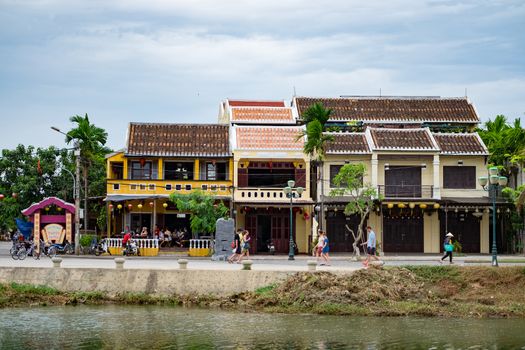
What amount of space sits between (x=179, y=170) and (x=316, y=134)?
7965mm

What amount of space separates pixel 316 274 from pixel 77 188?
1854 cm

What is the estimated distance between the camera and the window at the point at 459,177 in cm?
4969

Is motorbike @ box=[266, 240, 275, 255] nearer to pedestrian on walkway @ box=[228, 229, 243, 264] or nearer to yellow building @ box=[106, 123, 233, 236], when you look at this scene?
yellow building @ box=[106, 123, 233, 236]

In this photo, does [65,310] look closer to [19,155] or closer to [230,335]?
[230,335]

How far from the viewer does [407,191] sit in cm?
4894

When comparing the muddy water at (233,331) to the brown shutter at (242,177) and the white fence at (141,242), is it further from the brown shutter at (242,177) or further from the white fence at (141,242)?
the brown shutter at (242,177)

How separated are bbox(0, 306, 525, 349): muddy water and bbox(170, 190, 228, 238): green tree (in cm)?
1540

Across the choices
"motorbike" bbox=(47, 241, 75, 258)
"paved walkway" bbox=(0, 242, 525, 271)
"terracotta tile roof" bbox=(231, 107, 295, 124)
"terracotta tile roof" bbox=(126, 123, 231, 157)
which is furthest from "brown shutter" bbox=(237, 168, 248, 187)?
"motorbike" bbox=(47, 241, 75, 258)

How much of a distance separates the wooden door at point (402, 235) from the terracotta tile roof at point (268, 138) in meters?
6.70

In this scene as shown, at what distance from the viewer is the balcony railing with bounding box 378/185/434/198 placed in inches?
1919

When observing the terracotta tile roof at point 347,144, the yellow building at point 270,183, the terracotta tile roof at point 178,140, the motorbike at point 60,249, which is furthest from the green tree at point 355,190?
the motorbike at point 60,249

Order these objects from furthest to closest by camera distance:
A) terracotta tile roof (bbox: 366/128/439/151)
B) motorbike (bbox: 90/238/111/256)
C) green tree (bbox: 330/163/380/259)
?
1. terracotta tile roof (bbox: 366/128/439/151)
2. green tree (bbox: 330/163/380/259)
3. motorbike (bbox: 90/238/111/256)

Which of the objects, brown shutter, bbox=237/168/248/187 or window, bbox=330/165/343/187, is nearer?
brown shutter, bbox=237/168/248/187

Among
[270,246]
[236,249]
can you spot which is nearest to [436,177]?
[270,246]
